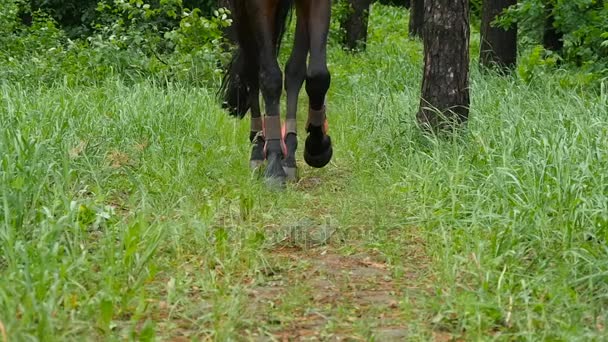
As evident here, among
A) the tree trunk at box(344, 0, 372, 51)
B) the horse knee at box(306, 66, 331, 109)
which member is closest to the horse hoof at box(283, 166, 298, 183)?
the horse knee at box(306, 66, 331, 109)

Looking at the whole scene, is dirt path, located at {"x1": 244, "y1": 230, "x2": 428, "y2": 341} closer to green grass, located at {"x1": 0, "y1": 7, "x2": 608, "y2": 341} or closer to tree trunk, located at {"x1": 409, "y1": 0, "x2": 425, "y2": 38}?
green grass, located at {"x1": 0, "y1": 7, "x2": 608, "y2": 341}

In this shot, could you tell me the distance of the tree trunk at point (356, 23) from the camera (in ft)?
49.8

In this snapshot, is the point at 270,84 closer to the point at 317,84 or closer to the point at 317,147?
the point at 317,84

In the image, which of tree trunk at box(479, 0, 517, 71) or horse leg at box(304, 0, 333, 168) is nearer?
horse leg at box(304, 0, 333, 168)

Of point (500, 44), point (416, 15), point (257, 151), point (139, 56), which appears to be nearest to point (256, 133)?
point (257, 151)

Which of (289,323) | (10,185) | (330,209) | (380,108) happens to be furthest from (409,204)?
(380,108)

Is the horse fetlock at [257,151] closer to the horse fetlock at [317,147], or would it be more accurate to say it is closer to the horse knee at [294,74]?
the horse fetlock at [317,147]

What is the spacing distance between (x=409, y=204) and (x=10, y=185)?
174cm

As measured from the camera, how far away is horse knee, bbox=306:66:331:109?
4.50 m

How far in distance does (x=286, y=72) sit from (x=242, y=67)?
0.57m

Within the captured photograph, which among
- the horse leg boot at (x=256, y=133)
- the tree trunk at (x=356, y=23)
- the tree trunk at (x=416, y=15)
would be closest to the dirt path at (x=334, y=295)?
the horse leg boot at (x=256, y=133)

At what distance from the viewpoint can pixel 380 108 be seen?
6.36 m

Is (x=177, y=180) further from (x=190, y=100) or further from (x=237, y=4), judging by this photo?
(x=190, y=100)

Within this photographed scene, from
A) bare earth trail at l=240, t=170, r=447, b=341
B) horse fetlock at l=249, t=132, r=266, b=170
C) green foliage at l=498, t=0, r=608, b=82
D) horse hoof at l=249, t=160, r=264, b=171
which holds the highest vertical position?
green foliage at l=498, t=0, r=608, b=82
